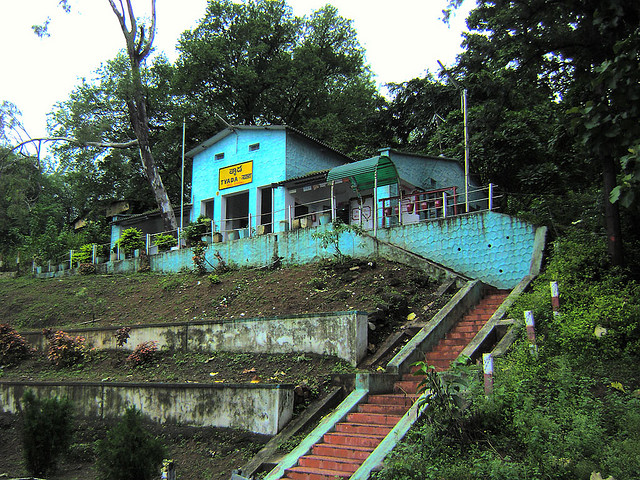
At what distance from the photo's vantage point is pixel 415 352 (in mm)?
10047

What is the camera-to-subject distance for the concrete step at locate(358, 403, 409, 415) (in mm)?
8570

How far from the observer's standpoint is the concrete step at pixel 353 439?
7.86 metres

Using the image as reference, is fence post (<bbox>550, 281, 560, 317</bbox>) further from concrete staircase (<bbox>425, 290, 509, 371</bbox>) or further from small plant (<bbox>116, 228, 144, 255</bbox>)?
small plant (<bbox>116, 228, 144, 255</bbox>)

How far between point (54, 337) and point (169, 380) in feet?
16.1

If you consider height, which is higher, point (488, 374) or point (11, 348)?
point (488, 374)

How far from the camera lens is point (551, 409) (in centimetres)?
673

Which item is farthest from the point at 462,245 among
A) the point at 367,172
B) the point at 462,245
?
the point at 367,172

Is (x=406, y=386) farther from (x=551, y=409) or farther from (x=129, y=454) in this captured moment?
(x=129, y=454)

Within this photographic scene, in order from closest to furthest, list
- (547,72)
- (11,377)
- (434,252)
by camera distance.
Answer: (547,72) < (11,377) < (434,252)

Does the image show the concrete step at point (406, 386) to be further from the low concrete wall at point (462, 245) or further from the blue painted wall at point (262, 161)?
the blue painted wall at point (262, 161)

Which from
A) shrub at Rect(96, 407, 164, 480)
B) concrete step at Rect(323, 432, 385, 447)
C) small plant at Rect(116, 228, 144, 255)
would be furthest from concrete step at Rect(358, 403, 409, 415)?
small plant at Rect(116, 228, 144, 255)

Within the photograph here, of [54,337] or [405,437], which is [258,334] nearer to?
[405,437]

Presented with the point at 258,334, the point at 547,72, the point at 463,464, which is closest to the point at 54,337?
the point at 258,334

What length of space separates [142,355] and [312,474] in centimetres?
658
